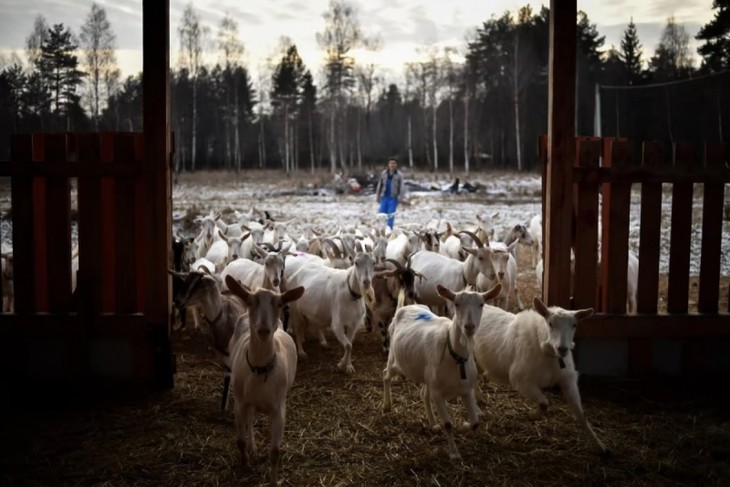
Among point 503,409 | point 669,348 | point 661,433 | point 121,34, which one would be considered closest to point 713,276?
point 669,348

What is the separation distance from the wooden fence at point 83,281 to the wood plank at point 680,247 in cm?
509

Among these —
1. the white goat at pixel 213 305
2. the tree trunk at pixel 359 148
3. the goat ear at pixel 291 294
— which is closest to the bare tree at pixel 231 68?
the tree trunk at pixel 359 148

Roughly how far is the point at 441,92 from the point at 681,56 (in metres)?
20.0

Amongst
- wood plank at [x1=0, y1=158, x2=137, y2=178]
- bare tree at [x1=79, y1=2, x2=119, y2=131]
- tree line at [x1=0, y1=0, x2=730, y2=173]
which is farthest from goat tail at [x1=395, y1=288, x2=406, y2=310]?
tree line at [x1=0, y1=0, x2=730, y2=173]

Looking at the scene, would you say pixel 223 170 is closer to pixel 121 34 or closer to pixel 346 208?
pixel 346 208

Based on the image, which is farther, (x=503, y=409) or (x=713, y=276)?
(x=713, y=276)

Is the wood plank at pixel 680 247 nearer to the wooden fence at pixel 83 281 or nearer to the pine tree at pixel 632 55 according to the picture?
the wooden fence at pixel 83 281

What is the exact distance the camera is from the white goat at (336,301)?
7879 millimetres

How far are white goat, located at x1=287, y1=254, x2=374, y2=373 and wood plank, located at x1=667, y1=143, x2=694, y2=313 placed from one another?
323cm

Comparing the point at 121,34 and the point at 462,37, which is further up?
the point at 462,37

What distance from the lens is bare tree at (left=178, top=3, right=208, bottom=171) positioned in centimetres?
3338

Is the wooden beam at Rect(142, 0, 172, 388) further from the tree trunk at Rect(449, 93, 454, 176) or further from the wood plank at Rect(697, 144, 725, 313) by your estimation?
the tree trunk at Rect(449, 93, 454, 176)

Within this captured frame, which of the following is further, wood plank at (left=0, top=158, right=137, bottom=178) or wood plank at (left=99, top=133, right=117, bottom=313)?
wood plank at (left=99, top=133, right=117, bottom=313)

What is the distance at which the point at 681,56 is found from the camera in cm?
1917
